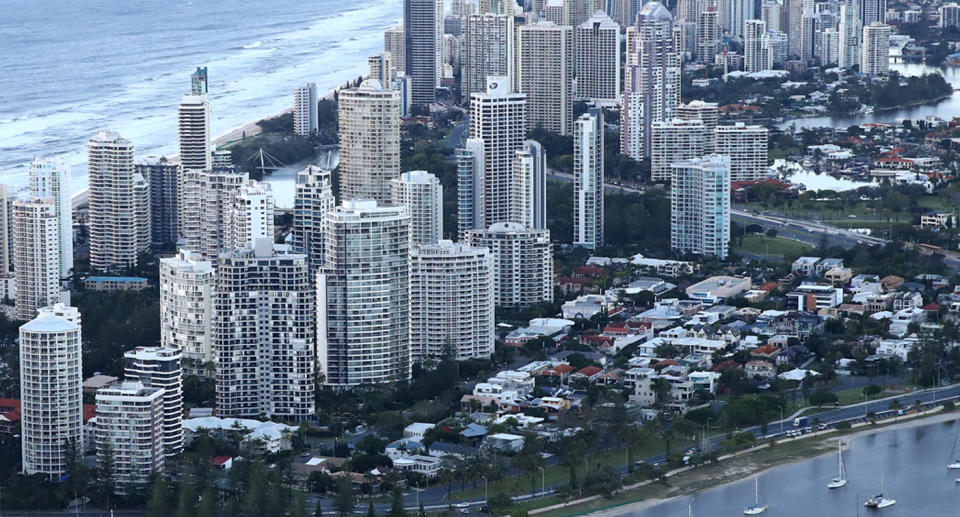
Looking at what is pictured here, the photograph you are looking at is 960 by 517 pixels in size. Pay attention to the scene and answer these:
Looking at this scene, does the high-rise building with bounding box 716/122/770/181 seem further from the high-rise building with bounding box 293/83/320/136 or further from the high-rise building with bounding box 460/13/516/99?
the high-rise building with bounding box 460/13/516/99

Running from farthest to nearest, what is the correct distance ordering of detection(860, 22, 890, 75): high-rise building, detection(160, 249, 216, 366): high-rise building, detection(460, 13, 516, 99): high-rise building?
detection(860, 22, 890, 75): high-rise building, detection(460, 13, 516, 99): high-rise building, detection(160, 249, 216, 366): high-rise building

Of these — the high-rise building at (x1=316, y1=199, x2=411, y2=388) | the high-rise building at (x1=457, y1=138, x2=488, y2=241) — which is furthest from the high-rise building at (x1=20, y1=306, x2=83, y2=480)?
the high-rise building at (x1=457, y1=138, x2=488, y2=241)

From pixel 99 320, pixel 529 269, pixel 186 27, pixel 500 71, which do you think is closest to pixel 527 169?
pixel 529 269

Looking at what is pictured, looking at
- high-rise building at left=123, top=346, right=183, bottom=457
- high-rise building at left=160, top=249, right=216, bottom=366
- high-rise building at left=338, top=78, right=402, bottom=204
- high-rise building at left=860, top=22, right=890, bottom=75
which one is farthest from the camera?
high-rise building at left=860, top=22, right=890, bottom=75

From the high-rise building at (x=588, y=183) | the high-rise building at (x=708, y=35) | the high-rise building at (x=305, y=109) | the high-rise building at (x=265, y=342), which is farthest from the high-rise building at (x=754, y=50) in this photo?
the high-rise building at (x=265, y=342)

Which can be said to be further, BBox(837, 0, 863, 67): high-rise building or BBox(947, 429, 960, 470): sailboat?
BBox(837, 0, 863, 67): high-rise building

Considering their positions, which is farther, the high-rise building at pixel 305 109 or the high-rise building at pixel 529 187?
the high-rise building at pixel 305 109

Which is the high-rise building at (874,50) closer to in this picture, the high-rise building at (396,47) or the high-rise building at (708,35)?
the high-rise building at (708,35)
